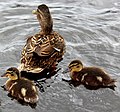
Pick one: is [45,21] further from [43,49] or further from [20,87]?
[20,87]

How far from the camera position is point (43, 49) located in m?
6.49

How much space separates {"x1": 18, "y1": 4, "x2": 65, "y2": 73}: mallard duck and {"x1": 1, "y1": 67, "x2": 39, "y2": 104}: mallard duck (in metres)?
0.51

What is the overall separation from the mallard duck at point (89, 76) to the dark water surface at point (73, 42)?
0.11 meters

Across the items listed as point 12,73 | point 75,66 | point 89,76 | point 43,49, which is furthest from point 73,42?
point 12,73

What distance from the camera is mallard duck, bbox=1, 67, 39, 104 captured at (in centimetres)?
554

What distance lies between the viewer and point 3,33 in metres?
7.62

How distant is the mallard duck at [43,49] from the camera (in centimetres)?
640

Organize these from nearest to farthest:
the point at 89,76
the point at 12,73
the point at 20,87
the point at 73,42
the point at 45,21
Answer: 1. the point at 20,87
2. the point at 12,73
3. the point at 89,76
4. the point at 45,21
5. the point at 73,42

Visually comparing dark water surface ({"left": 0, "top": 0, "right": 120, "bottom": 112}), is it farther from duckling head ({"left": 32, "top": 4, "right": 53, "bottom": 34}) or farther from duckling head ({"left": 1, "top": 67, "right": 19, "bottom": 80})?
duckling head ({"left": 32, "top": 4, "right": 53, "bottom": 34})

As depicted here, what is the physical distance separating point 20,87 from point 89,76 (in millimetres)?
1008

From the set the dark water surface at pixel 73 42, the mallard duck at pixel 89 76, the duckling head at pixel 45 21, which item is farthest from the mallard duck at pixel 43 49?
the mallard duck at pixel 89 76

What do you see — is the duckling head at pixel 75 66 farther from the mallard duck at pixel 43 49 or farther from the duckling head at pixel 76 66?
the mallard duck at pixel 43 49

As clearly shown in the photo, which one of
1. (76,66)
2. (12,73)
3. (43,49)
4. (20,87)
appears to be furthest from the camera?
(43,49)

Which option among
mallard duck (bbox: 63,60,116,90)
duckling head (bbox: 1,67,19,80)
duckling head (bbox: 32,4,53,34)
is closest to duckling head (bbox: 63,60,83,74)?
mallard duck (bbox: 63,60,116,90)
